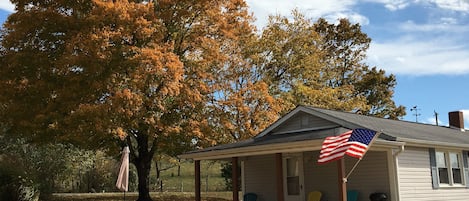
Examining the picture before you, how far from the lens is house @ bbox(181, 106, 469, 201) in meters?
14.0

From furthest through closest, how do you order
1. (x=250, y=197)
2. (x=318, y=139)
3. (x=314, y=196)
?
1. (x=250, y=197)
2. (x=314, y=196)
3. (x=318, y=139)

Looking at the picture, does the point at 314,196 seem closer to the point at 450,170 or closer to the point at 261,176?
the point at 261,176

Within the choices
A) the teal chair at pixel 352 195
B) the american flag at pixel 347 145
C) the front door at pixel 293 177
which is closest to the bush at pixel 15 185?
the front door at pixel 293 177

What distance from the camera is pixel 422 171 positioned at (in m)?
15.1

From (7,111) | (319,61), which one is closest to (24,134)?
(7,111)

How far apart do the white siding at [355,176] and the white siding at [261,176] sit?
1.48 meters

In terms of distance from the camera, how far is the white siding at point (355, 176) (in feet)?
47.5

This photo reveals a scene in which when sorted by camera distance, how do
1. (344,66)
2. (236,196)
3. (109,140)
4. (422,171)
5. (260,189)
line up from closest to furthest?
(422,171) → (236,196) → (260,189) → (109,140) → (344,66)

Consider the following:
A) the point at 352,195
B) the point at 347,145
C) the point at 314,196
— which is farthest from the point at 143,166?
the point at 347,145

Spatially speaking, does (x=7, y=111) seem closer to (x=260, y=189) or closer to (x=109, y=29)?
(x=109, y=29)

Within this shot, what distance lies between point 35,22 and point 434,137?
15.5 m

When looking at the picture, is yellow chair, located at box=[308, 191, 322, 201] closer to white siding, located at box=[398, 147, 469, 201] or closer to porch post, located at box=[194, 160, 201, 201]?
white siding, located at box=[398, 147, 469, 201]

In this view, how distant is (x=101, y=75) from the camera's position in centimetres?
1880

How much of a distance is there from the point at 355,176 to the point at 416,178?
179cm
